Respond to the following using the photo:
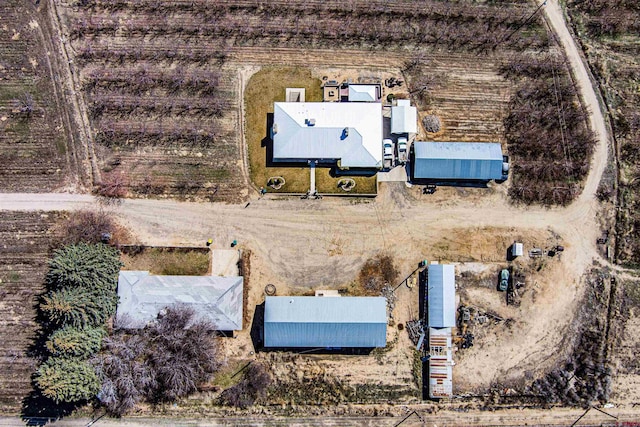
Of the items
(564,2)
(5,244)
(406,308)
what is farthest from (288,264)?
(564,2)

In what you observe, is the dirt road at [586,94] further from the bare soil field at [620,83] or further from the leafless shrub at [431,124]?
the leafless shrub at [431,124]

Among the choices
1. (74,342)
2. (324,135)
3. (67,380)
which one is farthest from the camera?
(324,135)

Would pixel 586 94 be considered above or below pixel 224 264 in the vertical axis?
above

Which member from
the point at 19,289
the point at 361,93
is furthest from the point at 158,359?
the point at 361,93

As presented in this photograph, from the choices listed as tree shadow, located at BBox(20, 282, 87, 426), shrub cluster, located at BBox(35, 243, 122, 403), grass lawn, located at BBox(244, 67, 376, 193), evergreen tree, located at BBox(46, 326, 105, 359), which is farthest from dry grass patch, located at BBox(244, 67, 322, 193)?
tree shadow, located at BBox(20, 282, 87, 426)

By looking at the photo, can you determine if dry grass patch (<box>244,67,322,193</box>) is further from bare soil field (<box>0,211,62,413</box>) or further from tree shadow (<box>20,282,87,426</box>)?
tree shadow (<box>20,282,87,426</box>)

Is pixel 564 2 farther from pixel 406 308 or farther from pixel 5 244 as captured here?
pixel 5 244

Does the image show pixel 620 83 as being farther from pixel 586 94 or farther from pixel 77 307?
pixel 77 307
